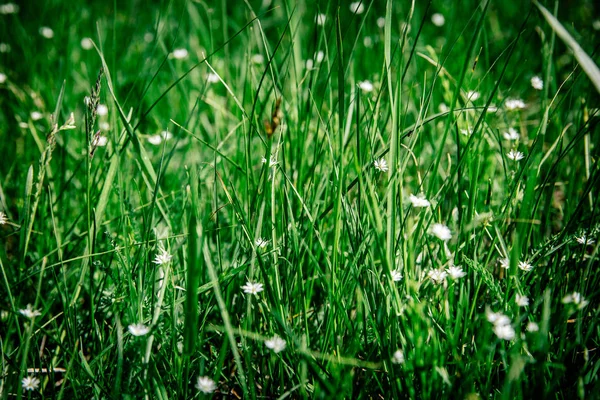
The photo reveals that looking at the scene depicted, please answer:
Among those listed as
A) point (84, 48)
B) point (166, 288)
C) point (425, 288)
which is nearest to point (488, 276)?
point (425, 288)

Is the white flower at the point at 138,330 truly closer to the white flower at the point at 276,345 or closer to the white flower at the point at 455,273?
the white flower at the point at 276,345

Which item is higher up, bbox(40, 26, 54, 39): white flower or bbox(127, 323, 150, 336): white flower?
bbox(40, 26, 54, 39): white flower

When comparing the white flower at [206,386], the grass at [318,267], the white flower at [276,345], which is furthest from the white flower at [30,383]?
the white flower at [276,345]

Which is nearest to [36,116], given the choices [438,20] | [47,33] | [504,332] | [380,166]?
[47,33]

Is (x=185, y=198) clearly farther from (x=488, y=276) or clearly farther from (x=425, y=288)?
(x=488, y=276)

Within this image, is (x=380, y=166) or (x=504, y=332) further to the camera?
(x=380, y=166)

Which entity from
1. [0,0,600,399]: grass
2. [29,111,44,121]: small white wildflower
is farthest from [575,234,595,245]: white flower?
[29,111,44,121]: small white wildflower

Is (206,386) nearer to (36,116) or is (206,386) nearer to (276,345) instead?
(276,345)

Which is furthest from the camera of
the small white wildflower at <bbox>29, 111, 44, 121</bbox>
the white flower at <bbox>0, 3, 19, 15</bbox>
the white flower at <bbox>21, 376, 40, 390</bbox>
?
the white flower at <bbox>0, 3, 19, 15</bbox>

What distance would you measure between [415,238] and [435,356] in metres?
0.27

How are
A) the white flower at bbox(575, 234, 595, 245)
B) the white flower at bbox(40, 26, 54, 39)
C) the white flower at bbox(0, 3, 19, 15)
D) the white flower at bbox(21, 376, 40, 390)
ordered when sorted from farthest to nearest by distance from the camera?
the white flower at bbox(0, 3, 19, 15) → the white flower at bbox(40, 26, 54, 39) → the white flower at bbox(575, 234, 595, 245) → the white flower at bbox(21, 376, 40, 390)

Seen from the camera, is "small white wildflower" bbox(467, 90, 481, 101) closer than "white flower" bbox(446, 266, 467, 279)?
No

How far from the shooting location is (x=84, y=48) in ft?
8.53

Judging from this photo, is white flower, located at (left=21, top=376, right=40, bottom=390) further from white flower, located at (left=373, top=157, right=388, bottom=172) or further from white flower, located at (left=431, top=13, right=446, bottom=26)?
white flower, located at (left=431, top=13, right=446, bottom=26)
